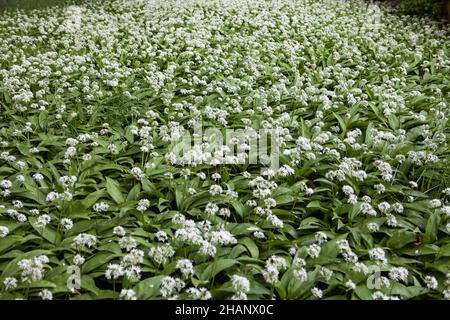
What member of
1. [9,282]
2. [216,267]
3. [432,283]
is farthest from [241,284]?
[9,282]

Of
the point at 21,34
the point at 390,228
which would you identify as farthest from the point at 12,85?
the point at 390,228

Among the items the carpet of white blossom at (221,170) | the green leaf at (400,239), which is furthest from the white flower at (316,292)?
the green leaf at (400,239)

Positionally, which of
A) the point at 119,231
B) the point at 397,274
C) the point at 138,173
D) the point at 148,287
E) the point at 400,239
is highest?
the point at 138,173

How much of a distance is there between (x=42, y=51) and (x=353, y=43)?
6.27 m

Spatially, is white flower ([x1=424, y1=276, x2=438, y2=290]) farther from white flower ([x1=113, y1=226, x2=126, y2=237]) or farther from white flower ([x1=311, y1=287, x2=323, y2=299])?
white flower ([x1=113, y1=226, x2=126, y2=237])

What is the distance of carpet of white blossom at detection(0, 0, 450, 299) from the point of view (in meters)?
3.23

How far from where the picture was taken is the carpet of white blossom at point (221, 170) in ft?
10.6

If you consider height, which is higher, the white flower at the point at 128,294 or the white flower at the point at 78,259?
the white flower at the point at 78,259

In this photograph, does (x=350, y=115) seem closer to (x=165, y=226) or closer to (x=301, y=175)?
(x=301, y=175)

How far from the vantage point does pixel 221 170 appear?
4.65m

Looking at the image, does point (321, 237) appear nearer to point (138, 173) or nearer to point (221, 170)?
point (221, 170)

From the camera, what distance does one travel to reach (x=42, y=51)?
8.42m

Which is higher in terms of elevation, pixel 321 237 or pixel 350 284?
pixel 321 237

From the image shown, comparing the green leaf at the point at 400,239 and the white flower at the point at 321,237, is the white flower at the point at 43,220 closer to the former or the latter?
the white flower at the point at 321,237
